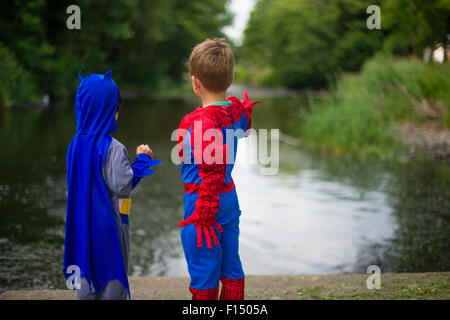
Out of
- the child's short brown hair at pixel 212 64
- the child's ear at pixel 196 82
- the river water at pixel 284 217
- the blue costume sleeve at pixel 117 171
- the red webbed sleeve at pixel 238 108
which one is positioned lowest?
the river water at pixel 284 217

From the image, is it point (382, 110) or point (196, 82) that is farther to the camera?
point (382, 110)

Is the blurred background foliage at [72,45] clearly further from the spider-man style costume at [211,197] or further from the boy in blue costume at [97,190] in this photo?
the spider-man style costume at [211,197]

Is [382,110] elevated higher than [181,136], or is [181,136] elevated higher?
[382,110]

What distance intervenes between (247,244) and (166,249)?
858mm

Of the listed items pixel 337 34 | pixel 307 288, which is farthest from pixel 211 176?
pixel 337 34

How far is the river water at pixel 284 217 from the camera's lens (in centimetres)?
518

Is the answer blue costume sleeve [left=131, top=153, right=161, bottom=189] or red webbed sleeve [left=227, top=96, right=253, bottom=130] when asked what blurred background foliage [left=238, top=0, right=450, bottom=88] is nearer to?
red webbed sleeve [left=227, top=96, right=253, bottom=130]

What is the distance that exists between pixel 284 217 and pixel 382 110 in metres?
7.21

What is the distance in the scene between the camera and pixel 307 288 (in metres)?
4.01

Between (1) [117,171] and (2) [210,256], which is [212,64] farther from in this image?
(2) [210,256]

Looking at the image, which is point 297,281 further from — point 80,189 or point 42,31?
point 42,31

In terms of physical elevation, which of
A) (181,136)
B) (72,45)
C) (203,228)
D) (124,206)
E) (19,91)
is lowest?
(203,228)

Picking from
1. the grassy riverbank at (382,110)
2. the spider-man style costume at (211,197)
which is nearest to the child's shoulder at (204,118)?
the spider-man style costume at (211,197)

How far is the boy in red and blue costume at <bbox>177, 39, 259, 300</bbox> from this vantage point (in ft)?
8.57
